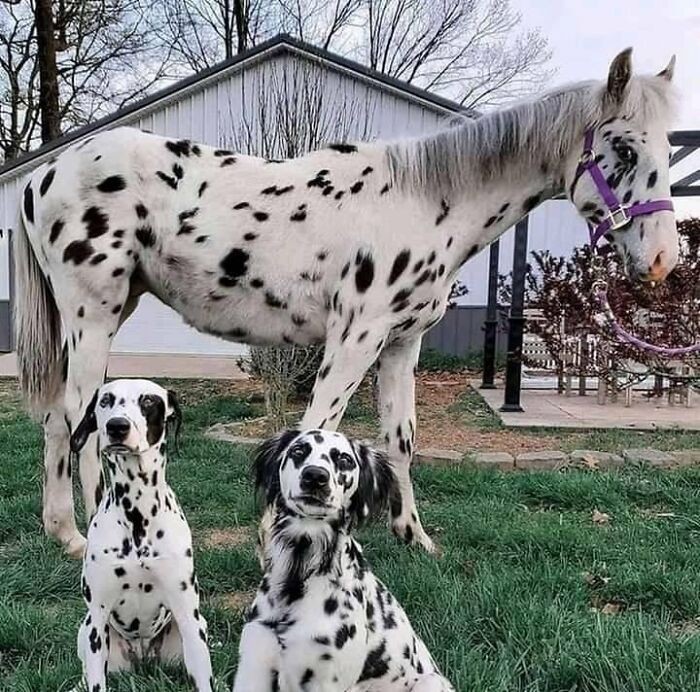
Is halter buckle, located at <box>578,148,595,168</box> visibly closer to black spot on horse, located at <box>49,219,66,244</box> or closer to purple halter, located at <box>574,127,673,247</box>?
purple halter, located at <box>574,127,673,247</box>

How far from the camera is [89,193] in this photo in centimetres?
260

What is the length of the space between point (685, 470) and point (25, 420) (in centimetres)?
512

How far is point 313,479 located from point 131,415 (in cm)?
55

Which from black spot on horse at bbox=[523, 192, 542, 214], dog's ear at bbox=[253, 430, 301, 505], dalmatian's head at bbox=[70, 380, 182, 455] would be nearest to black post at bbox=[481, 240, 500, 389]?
black spot on horse at bbox=[523, 192, 542, 214]

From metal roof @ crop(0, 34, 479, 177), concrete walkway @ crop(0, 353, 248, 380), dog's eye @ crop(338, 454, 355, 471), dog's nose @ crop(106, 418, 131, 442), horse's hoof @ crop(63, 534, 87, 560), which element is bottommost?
horse's hoof @ crop(63, 534, 87, 560)

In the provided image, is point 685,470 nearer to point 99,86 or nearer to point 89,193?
point 89,193

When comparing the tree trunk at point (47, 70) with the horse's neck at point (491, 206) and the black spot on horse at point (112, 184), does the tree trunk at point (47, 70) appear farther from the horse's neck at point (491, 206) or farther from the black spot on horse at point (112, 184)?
the horse's neck at point (491, 206)

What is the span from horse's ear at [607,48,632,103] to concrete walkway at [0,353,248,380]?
7216mm

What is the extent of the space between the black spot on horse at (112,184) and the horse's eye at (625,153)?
1759mm

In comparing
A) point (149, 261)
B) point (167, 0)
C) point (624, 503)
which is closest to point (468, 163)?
point (149, 261)

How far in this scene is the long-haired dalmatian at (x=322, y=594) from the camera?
151 cm

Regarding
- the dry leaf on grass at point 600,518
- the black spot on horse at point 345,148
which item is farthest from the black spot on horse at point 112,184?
the dry leaf on grass at point 600,518

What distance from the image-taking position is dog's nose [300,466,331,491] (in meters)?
1.52

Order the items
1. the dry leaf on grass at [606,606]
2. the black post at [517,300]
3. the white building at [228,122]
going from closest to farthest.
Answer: the dry leaf on grass at [606,606]
the black post at [517,300]
the white building at [228,122]
